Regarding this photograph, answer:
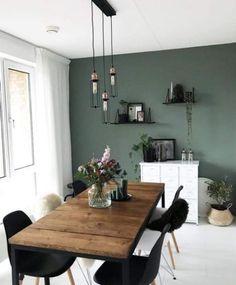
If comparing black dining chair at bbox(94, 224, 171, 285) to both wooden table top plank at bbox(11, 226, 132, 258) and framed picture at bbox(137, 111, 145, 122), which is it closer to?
wooden table top plank at bbox(11, 226, 132, 258)

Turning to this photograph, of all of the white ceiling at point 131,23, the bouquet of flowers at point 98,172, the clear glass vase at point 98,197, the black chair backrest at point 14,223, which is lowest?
the black chair backrest at point 14,223

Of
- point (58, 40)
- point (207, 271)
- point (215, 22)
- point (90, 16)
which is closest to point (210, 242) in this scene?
point (207, 271)

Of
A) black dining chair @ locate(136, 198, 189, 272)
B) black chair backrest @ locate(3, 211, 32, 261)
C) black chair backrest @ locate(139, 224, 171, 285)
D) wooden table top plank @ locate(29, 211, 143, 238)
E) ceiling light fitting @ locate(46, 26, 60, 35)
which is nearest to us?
black chair backrest @ locate(139, 224, 171, 285)

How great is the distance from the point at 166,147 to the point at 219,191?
0.97m

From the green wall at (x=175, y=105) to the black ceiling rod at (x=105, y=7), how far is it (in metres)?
1.72

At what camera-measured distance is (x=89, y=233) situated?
1.82 m

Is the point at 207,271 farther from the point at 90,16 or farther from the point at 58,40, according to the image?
the point at 58,40

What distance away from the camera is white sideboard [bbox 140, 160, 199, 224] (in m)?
3.83

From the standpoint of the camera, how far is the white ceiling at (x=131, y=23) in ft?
8.14

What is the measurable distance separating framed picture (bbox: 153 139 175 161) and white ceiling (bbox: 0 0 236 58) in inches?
54.6

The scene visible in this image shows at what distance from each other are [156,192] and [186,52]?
232 centimetres

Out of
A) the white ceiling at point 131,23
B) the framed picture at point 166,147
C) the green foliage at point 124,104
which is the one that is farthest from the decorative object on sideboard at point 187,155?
the white ceiling at point 131,23

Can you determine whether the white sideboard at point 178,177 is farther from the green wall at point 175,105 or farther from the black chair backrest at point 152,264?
the black chair backrest at point 152,264

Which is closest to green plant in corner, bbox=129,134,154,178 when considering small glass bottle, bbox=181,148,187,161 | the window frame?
small glass bottle, bbox=181,148,187,161
